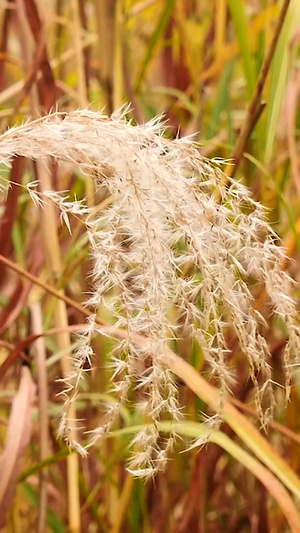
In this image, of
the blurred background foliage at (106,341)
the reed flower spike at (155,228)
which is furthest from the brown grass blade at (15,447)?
the reed flower spike at (155,228)

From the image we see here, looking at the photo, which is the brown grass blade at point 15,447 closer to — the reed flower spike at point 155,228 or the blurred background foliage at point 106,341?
the blurred background foliage at point 106,341

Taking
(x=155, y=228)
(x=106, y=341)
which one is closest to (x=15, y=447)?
(x=106, y=341)

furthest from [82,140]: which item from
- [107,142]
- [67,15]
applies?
[67,15]

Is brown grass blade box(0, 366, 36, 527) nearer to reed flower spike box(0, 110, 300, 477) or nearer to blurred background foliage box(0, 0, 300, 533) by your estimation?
blurred background foliage box(0, 0, 300, 533)

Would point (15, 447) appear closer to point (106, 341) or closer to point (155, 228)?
point (106, 341)

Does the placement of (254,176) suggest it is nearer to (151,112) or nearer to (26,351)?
(151,112)

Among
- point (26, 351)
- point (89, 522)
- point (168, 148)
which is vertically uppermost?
point (168, 148)

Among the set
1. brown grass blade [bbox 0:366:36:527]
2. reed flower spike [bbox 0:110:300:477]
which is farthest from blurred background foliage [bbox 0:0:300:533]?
reed flower spike [bbox 0:110:300:477]

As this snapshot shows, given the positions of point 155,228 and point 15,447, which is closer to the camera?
point 155,228
